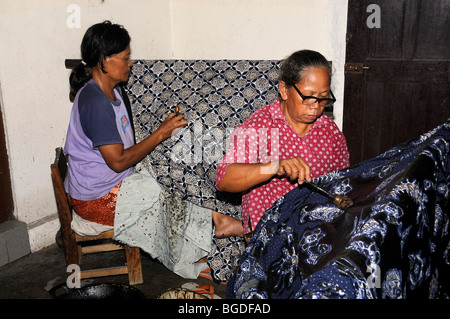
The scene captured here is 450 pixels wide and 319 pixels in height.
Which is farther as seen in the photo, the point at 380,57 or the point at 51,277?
the point at 380,57

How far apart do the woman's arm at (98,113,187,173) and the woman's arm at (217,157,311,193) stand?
0.76m

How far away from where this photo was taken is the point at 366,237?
111cm

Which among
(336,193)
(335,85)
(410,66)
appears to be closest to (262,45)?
(335,85)

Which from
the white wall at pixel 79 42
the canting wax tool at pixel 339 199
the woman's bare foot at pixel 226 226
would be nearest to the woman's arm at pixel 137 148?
the woman's bare foot at pixel 226 226

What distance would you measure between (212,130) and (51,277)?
1.40 metres

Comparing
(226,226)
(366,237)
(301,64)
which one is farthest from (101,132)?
(366,237)

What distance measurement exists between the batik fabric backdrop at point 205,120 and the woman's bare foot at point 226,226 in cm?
5

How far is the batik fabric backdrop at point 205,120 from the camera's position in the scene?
2629 millimetres

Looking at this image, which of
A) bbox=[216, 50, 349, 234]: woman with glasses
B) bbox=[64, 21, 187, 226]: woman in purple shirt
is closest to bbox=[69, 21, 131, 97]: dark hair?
bbox=[64, 21, 187, 226]: woman in purple shirt

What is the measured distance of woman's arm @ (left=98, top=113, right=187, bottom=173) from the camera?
2.31m
